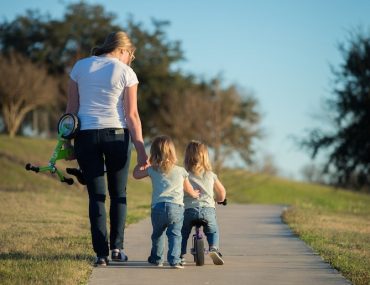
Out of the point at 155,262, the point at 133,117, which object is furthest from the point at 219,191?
the point at 133,117

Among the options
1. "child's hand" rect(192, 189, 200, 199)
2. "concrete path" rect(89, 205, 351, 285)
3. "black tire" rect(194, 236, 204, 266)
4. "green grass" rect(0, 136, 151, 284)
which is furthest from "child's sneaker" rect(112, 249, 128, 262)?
"child's hand" rect(192, 189, 200, 199)

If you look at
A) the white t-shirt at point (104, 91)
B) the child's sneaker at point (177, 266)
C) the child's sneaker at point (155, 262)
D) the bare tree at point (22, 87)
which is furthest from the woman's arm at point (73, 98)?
the bare tree at point (22, 87)

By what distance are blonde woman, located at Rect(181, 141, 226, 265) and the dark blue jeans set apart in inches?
36.7

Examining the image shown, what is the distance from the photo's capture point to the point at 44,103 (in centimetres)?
4797

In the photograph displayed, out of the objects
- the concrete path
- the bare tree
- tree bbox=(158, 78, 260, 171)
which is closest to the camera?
the concrete path

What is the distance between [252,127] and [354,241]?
45.3 m

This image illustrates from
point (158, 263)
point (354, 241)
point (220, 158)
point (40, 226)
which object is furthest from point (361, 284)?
point (220, 158)

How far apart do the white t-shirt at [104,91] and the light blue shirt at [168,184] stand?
2.34 feet

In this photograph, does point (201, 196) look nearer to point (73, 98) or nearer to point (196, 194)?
point (196, 194)

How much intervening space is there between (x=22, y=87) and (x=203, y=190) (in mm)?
38215

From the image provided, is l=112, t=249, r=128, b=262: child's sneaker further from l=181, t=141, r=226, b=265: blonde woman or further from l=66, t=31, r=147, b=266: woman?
l=181, t=141, r=226, b=265: blonde woman

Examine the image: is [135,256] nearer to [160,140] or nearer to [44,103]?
[160,140]

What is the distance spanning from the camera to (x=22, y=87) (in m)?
46.0

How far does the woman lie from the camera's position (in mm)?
8227
